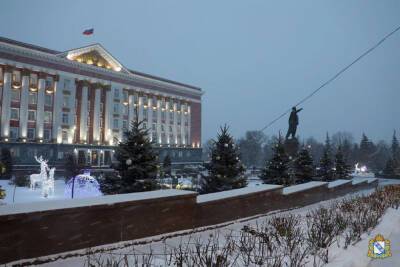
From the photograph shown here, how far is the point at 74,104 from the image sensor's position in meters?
54.7

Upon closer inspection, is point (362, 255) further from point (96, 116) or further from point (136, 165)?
point (96, 116)

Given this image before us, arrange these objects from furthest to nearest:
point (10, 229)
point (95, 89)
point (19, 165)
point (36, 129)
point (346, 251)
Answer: point (95, 89) → point (36, 129) → point (19, 165) → point (346, 251) → point (10, 229)

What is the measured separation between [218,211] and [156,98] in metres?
62.9

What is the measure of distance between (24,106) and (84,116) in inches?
386

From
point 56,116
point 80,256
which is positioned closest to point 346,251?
point 80,256

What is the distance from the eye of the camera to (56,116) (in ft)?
170

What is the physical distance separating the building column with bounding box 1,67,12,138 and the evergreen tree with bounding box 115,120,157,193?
Result: 39.6 meters

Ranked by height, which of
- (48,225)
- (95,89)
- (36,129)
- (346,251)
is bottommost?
(346,251)

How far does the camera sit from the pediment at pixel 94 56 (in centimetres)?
5449

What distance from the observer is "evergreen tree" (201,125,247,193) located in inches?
658

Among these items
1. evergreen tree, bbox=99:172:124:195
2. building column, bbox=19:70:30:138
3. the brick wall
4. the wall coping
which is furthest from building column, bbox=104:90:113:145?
the wall coping

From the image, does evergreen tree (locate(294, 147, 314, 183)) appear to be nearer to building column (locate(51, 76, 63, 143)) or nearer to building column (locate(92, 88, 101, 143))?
building column (locate(51, 76, 63, 143))

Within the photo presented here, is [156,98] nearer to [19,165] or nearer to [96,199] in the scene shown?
[19,165]

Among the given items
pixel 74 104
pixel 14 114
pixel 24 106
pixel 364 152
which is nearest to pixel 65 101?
pixel 74 104
